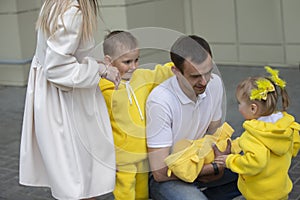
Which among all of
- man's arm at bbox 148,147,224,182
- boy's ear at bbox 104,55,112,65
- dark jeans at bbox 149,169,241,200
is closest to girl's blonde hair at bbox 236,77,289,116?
man's arm at bbox 148,147,224,182

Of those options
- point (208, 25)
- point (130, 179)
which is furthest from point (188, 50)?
point (208, 25)

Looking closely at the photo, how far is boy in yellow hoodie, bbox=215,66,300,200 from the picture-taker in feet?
11.8

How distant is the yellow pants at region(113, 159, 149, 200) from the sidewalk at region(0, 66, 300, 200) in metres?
1.56

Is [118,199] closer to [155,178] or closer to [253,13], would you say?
[155,178]

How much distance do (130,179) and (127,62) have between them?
0.65 meters

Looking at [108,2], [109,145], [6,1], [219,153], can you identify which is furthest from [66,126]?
[6,1]

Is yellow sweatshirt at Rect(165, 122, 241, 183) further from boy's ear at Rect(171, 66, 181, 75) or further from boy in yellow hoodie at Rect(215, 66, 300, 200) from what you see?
boy's ear at Rect(171, 66, 181, 75)

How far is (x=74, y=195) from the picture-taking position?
12.7 feet

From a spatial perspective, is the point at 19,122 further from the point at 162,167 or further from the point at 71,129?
the point at 162,167

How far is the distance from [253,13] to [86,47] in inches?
218

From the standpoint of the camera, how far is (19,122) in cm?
765

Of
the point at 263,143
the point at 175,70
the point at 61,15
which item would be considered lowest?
the point at 263,143

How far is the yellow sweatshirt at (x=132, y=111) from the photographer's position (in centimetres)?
375

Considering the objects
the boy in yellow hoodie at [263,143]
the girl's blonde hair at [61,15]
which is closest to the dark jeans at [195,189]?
the boy in yellow hoodie at [263,143]
